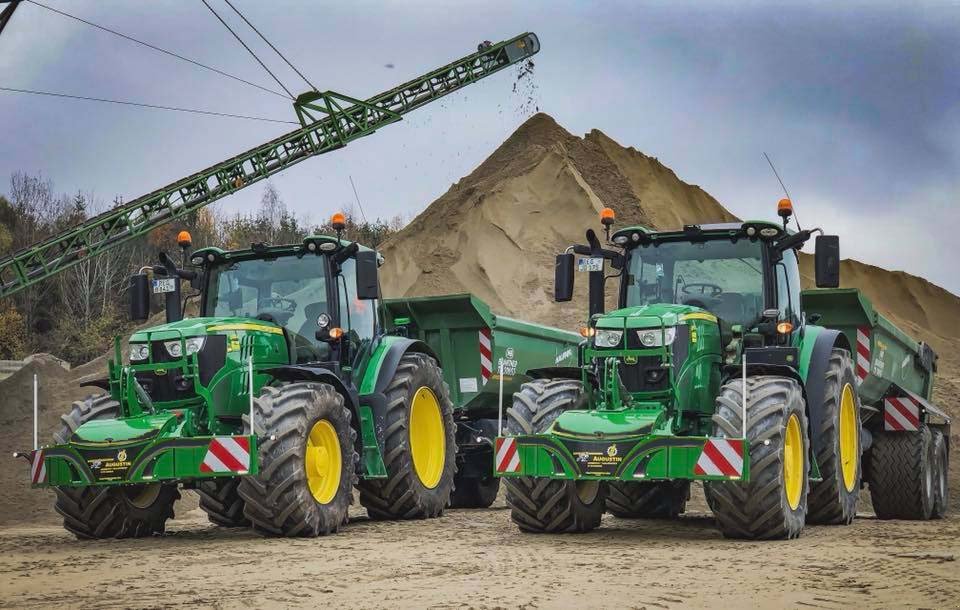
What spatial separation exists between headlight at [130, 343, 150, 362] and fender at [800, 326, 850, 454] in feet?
18.8

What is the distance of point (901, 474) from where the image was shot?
14062 mm

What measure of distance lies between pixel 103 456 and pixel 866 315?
817 centimetres

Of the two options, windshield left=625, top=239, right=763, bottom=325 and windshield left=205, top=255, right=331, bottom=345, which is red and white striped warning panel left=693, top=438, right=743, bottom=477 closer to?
windshield left=625, top=239, right=763, bottom=325

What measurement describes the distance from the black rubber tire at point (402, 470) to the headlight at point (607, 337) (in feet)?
8.41

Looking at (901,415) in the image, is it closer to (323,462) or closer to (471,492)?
(471,492)

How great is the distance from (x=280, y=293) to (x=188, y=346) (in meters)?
1.36

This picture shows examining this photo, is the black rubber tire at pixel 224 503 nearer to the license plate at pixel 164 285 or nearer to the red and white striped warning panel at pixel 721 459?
the license plate at pixel 164 285

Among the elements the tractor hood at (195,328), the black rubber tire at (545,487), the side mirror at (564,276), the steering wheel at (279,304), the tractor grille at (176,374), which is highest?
the side mirror at (564,276)

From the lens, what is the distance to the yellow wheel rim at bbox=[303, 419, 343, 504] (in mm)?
10766

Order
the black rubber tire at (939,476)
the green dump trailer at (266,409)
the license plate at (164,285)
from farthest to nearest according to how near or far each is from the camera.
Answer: the black rubber tire at (939,476) < the license plate at (164,285) < the green dump trailer at (266,409)

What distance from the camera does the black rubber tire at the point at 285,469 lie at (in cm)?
1005

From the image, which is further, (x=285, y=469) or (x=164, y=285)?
(x=164, y=285)

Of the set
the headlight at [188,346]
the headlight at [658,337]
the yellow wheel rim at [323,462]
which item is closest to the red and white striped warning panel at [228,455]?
the yellow wheel rim at [323,462]

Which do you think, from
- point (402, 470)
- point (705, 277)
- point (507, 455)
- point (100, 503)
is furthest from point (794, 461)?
point (100, 503)
